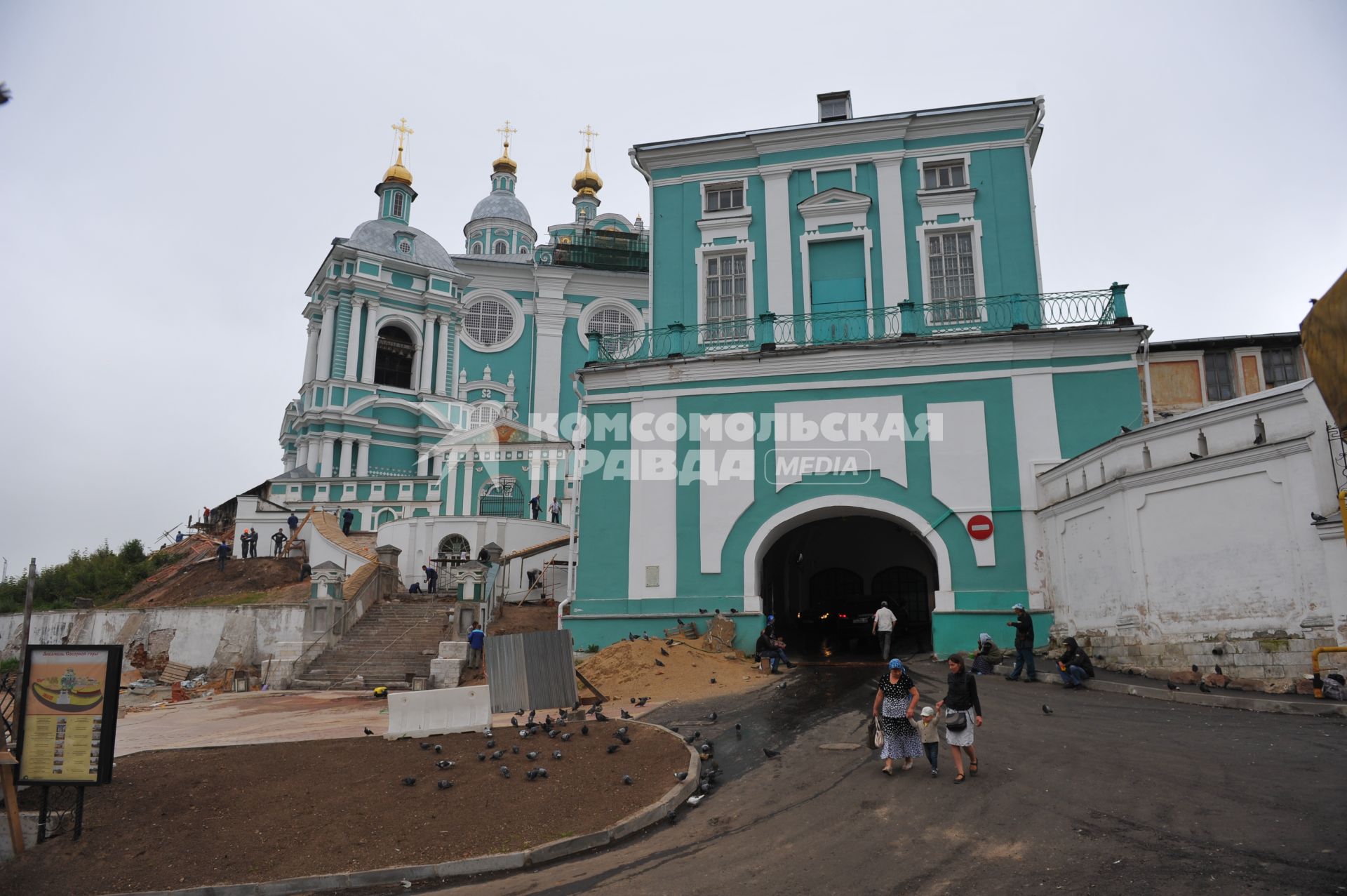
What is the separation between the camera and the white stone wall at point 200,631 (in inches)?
1016

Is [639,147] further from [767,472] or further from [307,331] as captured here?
[307,331]

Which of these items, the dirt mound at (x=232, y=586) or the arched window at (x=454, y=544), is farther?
the arched window at (x=454, y=544)

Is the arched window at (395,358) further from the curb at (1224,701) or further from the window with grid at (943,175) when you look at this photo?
→ the curb at (1224,701)

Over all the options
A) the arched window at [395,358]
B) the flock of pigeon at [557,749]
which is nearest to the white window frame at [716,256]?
the flock of pigeon at [557,749]

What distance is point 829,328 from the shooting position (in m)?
22.8

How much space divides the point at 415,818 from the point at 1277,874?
7.99m

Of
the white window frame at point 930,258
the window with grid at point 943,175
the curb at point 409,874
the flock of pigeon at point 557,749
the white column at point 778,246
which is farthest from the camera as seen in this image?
the window with grid at point 943,175

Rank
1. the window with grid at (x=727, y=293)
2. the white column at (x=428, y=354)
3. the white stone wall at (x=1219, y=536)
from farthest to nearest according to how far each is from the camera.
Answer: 1. the white column at (x=428, y=354)
2. the window with grid at (x=727, y=293)
3. the white stone wall at (x=1219, y=536)

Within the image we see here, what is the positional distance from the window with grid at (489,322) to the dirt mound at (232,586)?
22316 millimetres

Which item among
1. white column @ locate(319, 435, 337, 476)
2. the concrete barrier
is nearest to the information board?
the concrete barrier

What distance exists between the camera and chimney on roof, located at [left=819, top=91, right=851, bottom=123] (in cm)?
2647

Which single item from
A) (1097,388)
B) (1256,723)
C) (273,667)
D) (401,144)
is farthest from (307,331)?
(1256,723)

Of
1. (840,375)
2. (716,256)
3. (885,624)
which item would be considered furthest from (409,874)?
(716,256)

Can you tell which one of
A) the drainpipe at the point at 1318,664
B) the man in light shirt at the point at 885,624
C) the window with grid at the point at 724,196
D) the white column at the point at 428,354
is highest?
the white column at the point at 428,354
